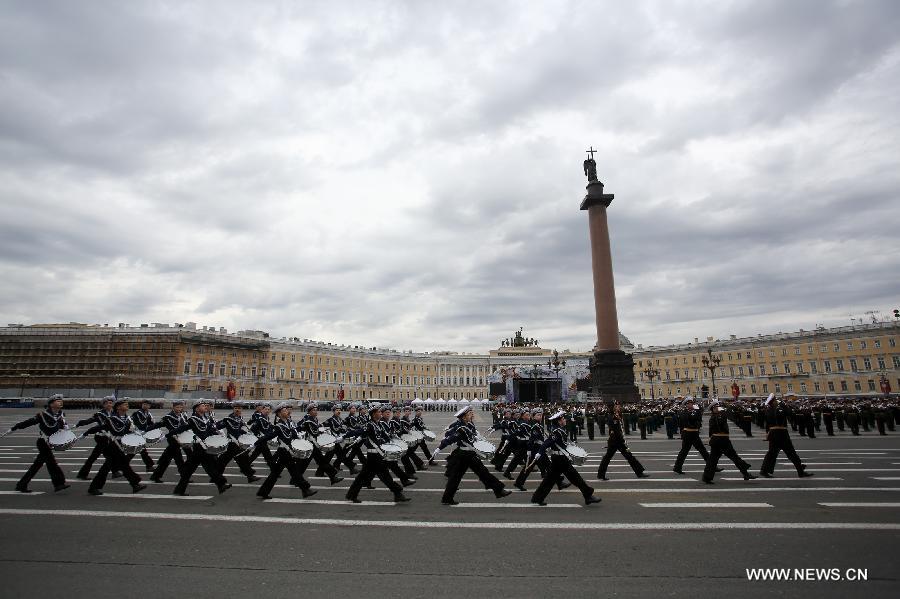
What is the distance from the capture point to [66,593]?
4543 millimetres

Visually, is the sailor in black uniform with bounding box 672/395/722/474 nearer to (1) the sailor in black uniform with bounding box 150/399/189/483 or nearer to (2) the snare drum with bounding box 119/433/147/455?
(1) the sailor in black uniform with bounding box 150/399/189/483

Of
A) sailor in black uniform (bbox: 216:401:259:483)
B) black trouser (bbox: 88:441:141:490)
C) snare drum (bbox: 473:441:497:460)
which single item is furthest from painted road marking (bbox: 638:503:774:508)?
black trouser (bbox: 88:441:141:490)

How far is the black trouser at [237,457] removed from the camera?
32.4 feet

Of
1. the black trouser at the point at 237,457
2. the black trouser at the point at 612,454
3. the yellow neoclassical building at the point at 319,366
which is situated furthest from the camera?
the yellow neoclassical building at the point at 319,366

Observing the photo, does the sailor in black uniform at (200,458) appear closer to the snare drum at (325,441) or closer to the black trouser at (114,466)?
the black trouser at (114,466)

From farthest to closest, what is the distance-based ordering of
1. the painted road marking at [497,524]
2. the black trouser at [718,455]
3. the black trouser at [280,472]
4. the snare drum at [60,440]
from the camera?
the black trouser at [718,455], the snare drum at [60,440], the black trouser at [280,472], the painted road marking at [497,524]

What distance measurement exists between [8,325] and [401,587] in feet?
321

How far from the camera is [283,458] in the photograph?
914 centimetres

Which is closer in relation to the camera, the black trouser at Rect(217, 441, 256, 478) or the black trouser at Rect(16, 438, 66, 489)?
the black trouser at Rect(16, 438, 66, 489)

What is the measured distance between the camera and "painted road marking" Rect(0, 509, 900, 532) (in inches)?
266

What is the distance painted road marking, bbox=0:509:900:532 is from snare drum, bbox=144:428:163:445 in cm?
263

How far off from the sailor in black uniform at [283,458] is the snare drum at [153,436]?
2.60 metres

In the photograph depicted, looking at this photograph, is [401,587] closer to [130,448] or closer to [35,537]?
[35,537]

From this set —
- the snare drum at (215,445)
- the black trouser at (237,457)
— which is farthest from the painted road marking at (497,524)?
the black trouser at (237,457)
